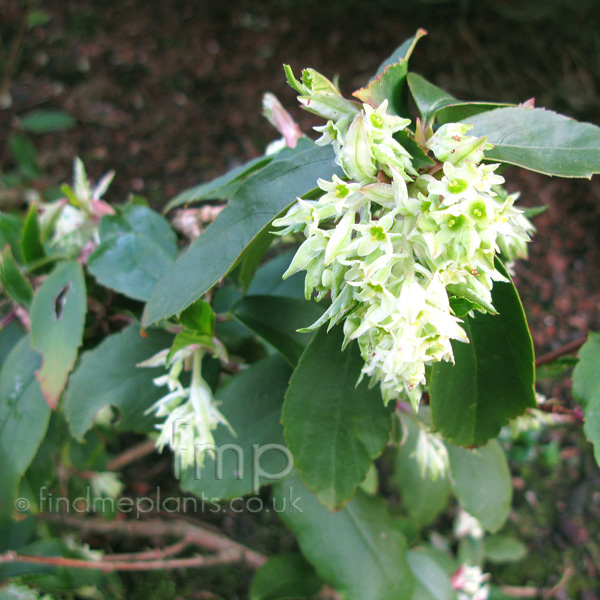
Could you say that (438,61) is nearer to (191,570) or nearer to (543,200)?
(543,200)

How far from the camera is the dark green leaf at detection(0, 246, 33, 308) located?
0.85 meters

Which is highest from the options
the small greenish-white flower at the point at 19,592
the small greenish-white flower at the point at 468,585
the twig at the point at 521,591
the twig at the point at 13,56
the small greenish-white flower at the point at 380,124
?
the twig at the point at 13,56

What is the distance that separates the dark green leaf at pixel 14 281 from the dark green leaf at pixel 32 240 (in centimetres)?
5

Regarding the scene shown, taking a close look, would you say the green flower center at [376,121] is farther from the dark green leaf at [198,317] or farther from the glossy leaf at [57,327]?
the glossy leaf at [57,327]

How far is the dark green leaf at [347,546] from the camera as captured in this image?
3.03 feet

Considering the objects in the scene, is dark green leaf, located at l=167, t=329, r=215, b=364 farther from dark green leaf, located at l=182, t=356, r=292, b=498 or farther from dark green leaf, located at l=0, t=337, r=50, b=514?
dark green leaf, located at l=0, t=337, r=50, b=514

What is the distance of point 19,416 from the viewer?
86cm

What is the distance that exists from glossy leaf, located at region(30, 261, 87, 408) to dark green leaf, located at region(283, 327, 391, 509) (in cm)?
37

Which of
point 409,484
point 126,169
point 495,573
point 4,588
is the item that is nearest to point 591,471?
point 495,573

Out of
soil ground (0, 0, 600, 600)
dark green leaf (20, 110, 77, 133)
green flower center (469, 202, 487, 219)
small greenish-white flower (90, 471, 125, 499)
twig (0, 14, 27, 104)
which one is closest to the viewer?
green flower center (469, 202, 487, 219)

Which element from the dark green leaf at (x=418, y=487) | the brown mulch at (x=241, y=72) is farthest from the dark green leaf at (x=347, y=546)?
the brown mulch at (x=241, y=72)

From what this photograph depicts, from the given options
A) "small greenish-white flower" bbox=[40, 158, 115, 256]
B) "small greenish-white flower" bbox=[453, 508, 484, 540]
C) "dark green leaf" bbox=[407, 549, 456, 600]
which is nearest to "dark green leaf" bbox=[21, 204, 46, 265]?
"small greenish-white flower" bbox=[40, 158, 115, 256]

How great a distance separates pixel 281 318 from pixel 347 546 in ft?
1.45

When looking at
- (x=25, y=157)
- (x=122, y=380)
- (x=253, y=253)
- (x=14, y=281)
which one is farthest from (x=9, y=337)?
(x=25, y=157)
